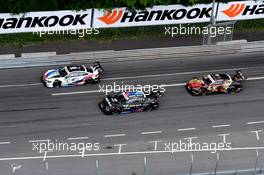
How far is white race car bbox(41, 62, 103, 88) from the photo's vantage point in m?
48.0

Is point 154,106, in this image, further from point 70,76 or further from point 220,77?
point 70,76

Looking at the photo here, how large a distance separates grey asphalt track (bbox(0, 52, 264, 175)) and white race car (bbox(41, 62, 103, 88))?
19.6 inches

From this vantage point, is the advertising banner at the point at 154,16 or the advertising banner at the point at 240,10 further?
the advertising banner at the point at 240,10

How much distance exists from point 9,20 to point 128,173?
20.3 meters

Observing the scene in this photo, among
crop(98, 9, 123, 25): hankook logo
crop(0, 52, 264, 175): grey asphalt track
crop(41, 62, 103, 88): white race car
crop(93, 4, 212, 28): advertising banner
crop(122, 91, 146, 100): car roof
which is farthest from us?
crop(93, 4, 212, 28): advertising banner

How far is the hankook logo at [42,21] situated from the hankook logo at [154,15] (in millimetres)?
2153

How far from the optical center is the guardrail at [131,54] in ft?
167

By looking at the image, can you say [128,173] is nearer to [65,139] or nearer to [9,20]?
[65,139]

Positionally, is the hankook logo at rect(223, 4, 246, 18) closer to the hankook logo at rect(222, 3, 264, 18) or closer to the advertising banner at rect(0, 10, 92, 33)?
the hankook logo at rect(222, 3, 264, 18)

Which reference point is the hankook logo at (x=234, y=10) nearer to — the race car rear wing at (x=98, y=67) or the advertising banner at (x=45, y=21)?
the advertising banner at (x=45, y=21)

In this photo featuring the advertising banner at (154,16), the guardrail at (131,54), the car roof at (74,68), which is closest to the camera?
the car roof at (74,68)

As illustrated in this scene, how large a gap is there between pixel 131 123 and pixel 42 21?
573 inches

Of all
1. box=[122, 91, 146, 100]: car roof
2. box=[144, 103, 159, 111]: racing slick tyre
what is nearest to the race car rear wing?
box=[122, 91, 146, 100]: car roof

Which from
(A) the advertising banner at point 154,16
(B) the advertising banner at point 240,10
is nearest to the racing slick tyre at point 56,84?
(A) the advertising banner at point 154,16
